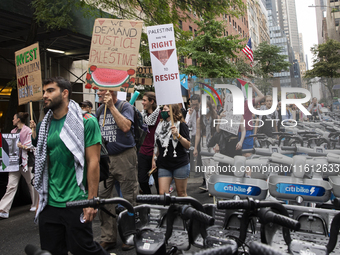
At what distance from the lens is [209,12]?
33.5 feet

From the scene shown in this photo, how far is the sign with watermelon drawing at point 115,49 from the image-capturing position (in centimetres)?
475

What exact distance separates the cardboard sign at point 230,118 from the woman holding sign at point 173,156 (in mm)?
604

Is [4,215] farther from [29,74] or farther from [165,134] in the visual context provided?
[165,134]

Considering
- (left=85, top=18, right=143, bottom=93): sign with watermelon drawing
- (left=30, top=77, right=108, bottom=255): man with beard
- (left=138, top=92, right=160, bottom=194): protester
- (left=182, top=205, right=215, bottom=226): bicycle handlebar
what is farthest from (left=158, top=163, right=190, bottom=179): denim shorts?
(left=182, top=205, right=215, bottom=226): bicycle handlebar

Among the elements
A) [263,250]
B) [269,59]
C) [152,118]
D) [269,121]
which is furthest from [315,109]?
[269,59]

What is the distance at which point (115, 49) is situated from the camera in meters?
4.77

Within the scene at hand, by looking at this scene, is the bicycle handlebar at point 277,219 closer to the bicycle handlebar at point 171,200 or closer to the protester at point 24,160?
the bicycle handlebar at point 171,200

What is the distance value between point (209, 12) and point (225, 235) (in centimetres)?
909

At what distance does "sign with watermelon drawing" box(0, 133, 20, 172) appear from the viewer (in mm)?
6468

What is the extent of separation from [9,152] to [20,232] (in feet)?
6.53

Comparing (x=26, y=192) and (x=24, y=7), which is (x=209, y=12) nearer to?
(x=24, y=7)

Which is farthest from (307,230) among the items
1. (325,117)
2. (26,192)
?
(26,192)

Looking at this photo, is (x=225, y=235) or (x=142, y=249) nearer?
(x=142, y=249)

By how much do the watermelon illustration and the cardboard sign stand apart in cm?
149
